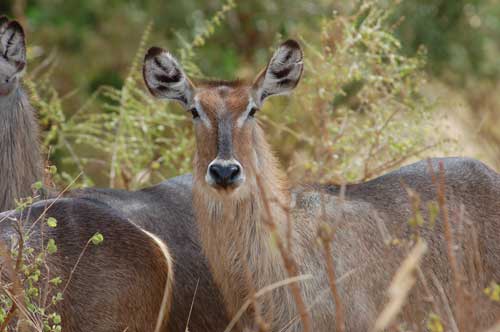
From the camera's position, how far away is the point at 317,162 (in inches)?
355

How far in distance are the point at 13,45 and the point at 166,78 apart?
6.06ft

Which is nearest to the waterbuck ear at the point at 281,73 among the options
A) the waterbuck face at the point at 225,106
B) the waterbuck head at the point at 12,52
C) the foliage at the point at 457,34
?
the waterbuck face at the point at 225,106

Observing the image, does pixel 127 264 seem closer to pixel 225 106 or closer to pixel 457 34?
pixel 225 106

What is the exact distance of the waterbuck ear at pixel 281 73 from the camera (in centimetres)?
684

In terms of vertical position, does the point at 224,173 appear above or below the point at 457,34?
below

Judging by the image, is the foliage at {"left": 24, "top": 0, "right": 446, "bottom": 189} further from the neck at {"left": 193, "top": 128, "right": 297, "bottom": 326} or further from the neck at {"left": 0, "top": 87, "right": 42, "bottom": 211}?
the neck at {"left": 193, "top": 128, "right": 297, "bottom": 326}

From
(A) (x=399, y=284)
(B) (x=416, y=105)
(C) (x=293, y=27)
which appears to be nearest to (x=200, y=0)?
(C) (x=293, y=27)

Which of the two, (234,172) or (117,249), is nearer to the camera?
(234,172)

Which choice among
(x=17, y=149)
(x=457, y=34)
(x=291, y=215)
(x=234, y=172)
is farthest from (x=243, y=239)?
(x=457, y=34)

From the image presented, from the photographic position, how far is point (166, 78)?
707 cm

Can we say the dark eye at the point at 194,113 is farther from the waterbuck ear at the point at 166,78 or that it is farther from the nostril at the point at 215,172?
the nostril at the point at 215,172

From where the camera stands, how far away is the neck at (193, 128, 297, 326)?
637 centimetres

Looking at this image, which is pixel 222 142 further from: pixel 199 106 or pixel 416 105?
pixel 416 105

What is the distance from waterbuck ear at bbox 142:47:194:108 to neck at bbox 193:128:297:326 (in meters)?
0.62
